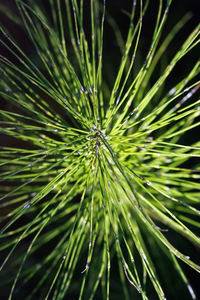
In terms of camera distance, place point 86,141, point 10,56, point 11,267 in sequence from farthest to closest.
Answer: point 10,56 → point 11,267 → point 86,141

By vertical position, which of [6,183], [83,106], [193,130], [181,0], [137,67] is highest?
[181,0]

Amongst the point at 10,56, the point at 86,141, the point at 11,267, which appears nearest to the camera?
the point at 86,141

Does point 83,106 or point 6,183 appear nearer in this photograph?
point 83,106

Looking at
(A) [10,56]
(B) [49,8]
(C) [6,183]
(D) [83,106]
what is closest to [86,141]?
(D) [83,106]

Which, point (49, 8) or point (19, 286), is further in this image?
point (49, 8)

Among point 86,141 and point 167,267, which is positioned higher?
point 86,141

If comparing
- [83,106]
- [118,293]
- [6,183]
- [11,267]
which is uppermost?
[83,106]

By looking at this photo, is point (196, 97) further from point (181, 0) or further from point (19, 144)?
point (19, 144)

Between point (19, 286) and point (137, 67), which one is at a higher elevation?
point (137, 67)

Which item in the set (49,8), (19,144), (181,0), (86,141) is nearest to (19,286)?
(19,144)

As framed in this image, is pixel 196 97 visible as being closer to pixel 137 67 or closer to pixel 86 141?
pixel 137 67
